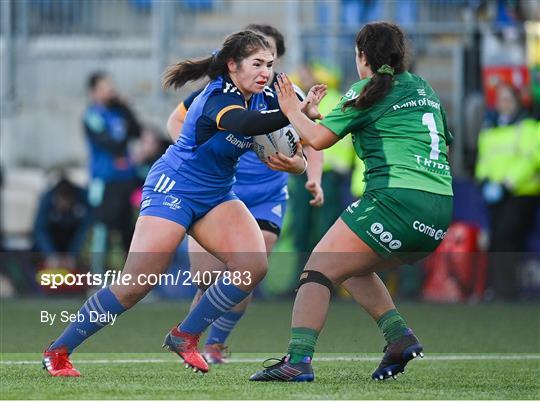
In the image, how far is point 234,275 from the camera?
7.23m

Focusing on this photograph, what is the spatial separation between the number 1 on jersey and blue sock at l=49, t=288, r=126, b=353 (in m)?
1.79

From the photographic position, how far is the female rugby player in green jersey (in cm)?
673

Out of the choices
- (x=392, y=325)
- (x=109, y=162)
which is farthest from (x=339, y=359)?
(x=109, y=162)

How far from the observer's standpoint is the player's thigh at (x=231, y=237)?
23.5 ft

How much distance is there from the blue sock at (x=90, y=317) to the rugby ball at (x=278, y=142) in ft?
3.69

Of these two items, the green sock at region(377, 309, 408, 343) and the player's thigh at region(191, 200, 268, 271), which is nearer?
the green sock at region(377, 309, 408, 343)

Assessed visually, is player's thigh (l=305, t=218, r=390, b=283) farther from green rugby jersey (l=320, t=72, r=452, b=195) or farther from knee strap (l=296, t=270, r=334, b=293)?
green rugby jersey (l=320, t=72, r=452, b=195)

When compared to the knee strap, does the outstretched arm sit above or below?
above

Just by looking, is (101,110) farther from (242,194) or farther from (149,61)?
(242,194)

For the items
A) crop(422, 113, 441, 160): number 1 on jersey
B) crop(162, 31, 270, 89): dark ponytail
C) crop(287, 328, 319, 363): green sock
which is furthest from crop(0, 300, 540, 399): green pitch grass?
crop(162, 31, 270, 89): dark ponytail

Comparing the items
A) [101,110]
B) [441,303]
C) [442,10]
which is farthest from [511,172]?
[101,110]

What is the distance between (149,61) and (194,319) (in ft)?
30.0

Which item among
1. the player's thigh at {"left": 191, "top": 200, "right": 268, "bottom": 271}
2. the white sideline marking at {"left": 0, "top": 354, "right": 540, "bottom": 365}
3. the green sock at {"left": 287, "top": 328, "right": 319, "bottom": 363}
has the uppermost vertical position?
the player's thigh at {"left": 191, "top": 200, "right": 268, "bottom": 271}

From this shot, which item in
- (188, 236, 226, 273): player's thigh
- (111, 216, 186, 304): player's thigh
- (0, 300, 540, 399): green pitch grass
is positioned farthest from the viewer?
(188, 236, 226, 273): player's thigh
